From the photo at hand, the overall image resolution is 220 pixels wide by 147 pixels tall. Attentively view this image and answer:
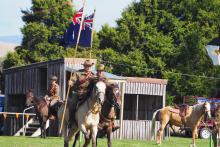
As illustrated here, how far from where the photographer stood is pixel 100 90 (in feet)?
49.9

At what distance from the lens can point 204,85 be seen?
160ft

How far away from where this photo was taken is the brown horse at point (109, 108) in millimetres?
17703

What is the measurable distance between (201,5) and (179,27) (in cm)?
307

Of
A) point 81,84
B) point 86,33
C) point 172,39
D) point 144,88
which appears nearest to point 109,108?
point 81,84

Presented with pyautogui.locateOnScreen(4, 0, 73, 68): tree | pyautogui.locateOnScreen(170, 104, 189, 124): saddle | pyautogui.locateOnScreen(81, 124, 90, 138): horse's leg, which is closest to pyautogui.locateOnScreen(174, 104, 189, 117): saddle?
pyautogui.locateOnScreen(170, 104, 189, 124): saddle

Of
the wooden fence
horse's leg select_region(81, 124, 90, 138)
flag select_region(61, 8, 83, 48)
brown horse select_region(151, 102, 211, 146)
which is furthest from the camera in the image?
the wooden fence

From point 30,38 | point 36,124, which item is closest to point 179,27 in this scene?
point 30,38

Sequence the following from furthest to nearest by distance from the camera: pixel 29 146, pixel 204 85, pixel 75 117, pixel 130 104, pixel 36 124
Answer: pixel 204 85
pixel 130 104
pixel 36 124
pixel 29 146
pixel 75 117

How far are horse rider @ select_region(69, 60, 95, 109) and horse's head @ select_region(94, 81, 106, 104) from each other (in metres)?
0.61

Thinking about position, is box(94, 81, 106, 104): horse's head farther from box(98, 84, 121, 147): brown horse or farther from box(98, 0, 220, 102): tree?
box(98, 0, 220, 102): tree

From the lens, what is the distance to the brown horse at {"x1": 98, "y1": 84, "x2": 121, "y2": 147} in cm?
1770

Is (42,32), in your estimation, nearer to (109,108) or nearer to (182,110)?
(182,110)

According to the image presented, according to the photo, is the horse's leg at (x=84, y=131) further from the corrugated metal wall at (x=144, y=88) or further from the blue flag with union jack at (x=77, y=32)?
the corrugated metal wall at (x=144, y=88)

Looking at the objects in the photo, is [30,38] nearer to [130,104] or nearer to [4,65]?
[4,65]
